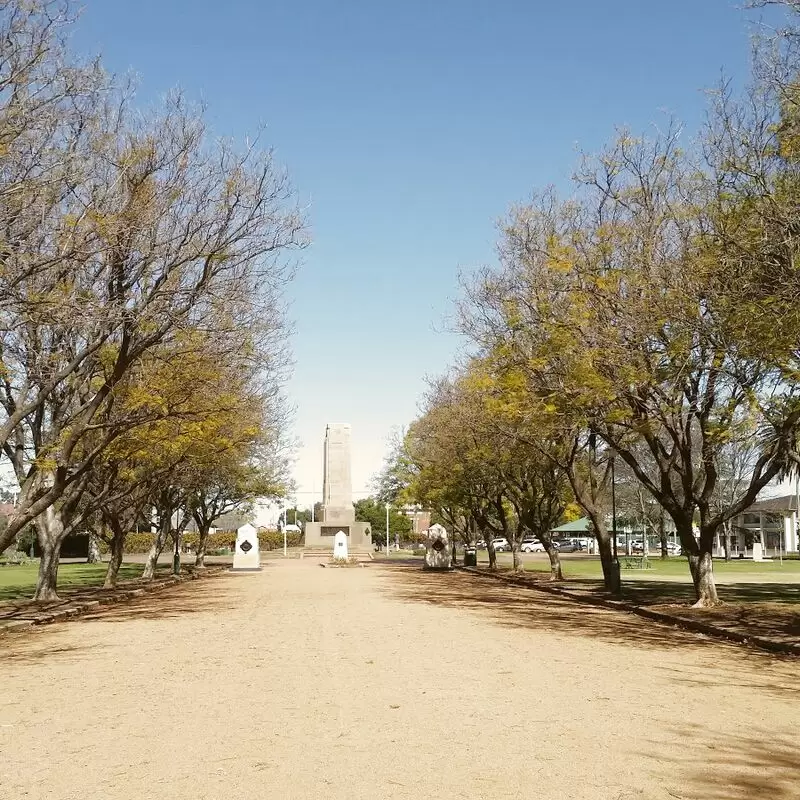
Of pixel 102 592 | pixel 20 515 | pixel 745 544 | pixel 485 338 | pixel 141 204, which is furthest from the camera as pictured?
pixel 745 544

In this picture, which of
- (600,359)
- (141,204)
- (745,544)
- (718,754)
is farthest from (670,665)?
(745,544)

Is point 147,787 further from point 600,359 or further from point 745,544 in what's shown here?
point 745,544

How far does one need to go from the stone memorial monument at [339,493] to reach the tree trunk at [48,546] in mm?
49400

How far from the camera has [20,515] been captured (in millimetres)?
19156

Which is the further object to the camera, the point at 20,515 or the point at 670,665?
the point at 20,515

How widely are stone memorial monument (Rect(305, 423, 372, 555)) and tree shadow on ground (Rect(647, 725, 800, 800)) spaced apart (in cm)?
6776

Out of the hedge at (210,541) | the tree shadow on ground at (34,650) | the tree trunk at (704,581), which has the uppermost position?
the hedge at (210,541)

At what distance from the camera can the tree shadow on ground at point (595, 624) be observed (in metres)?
12.4

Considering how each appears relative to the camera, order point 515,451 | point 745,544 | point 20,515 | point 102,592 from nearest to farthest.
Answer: point 20,515 < point 102,592 < point 515,451 < point 745,544

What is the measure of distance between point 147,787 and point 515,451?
89.0ft

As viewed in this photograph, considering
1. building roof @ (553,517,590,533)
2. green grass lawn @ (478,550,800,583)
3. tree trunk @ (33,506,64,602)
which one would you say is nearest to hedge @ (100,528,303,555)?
building roof @ (553,517,590,533)

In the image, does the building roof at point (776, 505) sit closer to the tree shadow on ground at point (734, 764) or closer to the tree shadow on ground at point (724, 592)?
the tree shadow on ground at point (724, 592)

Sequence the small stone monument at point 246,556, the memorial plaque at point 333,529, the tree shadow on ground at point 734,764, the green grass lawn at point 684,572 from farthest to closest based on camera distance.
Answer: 1. the memorial plaque at point 333,529
2. the small stone monument at point 246,556
3. the green grass lawn at point 684,572
4. the tree shadow on ground at point 734,764

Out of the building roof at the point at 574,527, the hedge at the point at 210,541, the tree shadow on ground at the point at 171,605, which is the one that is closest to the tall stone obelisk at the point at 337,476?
the hedge at the point at 210,541
